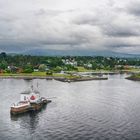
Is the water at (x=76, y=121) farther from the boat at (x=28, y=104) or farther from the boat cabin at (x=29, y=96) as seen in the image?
the boat cabin at (x=29, y=96)

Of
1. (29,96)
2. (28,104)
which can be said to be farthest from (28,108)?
(29,96)

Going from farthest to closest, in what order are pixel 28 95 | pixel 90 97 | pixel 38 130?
pixel 90 97, pixel 28 95, pixel 38 130

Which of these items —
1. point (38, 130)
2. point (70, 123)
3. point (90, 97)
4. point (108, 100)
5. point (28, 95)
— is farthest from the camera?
point (90, 97)

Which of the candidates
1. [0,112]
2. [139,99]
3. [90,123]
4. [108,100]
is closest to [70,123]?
[90,123]

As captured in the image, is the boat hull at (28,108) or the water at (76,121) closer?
the water at (76,121)

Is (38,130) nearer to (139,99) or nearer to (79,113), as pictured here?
(79,113)

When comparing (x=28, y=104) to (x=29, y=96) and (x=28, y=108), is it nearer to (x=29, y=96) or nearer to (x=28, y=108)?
(x=28, y=108)

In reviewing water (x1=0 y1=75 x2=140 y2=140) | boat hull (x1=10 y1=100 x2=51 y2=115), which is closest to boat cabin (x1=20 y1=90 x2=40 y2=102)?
boat hull (x1=10 y1=100 x2=51 y2=115)

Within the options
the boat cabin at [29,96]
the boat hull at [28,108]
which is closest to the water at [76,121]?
the boat hull at [28,108]
